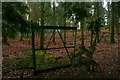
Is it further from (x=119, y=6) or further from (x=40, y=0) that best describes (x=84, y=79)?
(x=40, y=0)

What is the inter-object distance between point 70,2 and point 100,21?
3771 millimetres

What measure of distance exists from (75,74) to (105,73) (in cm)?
139

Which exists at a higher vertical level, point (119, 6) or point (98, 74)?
point (119, 6)

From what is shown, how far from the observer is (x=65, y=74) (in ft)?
31.7

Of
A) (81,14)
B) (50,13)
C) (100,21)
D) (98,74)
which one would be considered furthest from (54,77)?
(50,13)

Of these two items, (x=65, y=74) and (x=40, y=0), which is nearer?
(x=65, y=74)

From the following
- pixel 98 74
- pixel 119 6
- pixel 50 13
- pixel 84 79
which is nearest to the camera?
pixel 84 79

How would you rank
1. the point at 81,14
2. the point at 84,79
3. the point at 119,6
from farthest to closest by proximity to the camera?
the point at 81,14
the point at 119,6
the point at 84,79

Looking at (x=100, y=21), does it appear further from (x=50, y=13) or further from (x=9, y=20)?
(x=50, y=13)

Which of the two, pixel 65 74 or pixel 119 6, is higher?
pixel 119 6

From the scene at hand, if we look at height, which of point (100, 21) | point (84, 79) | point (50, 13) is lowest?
point (84, 79)

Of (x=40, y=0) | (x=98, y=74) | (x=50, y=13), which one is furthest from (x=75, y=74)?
(x=50, y=13)

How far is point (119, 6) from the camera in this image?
38.3ft

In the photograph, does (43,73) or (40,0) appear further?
(40,0)
